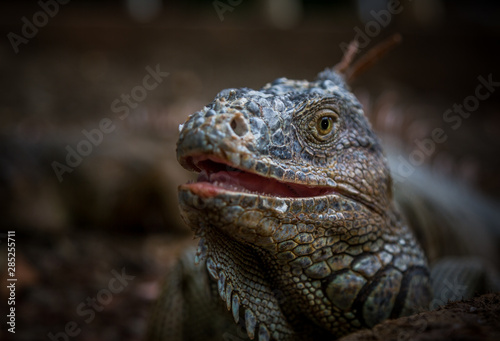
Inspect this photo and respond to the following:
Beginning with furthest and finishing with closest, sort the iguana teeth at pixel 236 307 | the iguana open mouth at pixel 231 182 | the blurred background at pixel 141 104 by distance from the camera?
the blurred background at pixel 141 104 < the iguana teeth at pixel 236 307 < the iguana open mouth at pixel 231 182

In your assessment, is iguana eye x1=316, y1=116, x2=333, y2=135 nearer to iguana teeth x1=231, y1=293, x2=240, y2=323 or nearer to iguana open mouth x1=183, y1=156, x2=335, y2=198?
iguana open mouth x1=183, y1=156, x2=335, y2=198

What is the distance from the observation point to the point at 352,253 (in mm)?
2916

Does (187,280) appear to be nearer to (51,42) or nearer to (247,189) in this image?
(247,189)

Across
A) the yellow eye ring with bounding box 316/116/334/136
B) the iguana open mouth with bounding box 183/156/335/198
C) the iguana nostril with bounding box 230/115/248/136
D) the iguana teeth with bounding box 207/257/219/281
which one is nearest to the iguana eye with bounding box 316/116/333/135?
the yellow eye ring with bounding box 316/116/334/136

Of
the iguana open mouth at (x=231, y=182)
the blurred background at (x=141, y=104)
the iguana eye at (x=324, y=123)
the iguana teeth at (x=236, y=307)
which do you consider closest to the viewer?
the iguana open mouth at (x=231, y=182)

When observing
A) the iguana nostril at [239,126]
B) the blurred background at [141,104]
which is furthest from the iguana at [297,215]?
the blurred background at [141,104]

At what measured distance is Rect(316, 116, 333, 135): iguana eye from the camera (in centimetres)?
296

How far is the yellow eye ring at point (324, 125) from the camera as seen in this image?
9.69ft

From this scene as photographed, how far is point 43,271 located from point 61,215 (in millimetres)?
1639

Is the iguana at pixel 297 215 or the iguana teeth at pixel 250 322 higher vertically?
the iguana at pixel 297 215

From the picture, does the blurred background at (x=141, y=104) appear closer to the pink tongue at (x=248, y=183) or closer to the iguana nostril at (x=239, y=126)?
the pink tongue at (x=248, y=183)

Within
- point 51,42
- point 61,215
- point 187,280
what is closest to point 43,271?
point 61,215

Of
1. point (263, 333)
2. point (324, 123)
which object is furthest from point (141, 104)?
point (263, 333)

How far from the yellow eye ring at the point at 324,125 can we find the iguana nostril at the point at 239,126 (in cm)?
61
